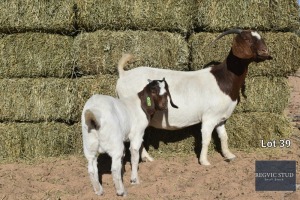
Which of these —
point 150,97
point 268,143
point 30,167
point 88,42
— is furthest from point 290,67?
point 30,167

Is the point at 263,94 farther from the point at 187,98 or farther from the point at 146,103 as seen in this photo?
the point at 146,103

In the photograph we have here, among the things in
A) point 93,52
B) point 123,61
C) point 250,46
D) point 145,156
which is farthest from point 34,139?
point 250,46

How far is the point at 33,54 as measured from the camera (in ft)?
26.5

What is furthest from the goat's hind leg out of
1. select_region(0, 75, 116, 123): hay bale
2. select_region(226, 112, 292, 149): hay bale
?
select_region(226, 112, 292, 149): hay bale

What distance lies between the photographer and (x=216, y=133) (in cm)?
894

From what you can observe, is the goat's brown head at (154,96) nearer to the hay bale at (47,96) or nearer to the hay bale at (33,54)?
the hay bale at (47,96)

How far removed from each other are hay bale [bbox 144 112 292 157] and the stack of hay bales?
2 cm

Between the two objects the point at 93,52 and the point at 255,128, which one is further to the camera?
the point at 255,128

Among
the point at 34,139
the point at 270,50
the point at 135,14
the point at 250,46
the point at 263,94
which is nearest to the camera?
the point at 250,46

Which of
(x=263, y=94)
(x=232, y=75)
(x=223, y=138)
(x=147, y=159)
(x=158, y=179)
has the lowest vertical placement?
(x=147, y=159)

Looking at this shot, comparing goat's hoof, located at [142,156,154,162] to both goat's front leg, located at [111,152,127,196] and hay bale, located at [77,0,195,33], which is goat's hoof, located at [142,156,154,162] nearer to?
goat's front leg, located at [111,152,127,196]

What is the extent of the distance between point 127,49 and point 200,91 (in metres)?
1.51

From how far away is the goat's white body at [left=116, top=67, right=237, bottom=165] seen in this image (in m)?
8.03

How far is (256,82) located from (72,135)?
11.9ft
